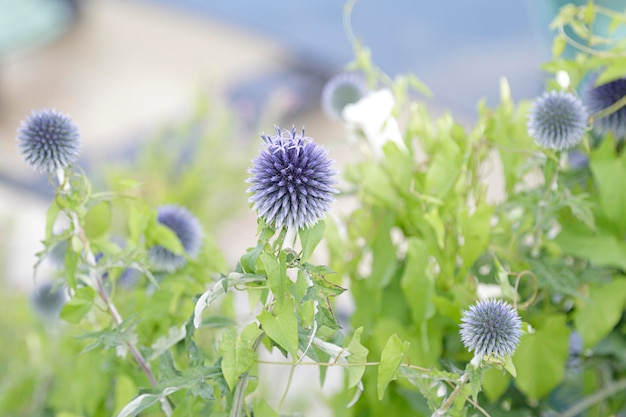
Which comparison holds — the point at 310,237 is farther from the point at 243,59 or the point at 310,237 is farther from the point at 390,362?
the point at 243,59

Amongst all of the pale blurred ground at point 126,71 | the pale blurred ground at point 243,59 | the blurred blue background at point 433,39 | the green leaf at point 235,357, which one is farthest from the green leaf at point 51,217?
the blurred blue background at point 433,39

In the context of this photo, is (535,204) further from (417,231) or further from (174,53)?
(174,53)

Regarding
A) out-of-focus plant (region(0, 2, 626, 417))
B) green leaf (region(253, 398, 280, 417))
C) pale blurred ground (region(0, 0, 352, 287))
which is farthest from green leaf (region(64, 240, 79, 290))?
pale blurred ground (region(0, 0, 352, 287))

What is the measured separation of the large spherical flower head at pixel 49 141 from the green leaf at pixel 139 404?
0.38 feet

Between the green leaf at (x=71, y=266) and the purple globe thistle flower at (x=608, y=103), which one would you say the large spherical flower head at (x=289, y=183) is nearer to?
the green leaf at (x=71, y=266)

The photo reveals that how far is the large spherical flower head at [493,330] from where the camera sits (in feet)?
1.09

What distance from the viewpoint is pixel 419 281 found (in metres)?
0.45

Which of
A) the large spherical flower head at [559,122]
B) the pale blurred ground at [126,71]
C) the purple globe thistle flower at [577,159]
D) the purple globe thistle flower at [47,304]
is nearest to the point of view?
the large spherical flower head at [559,122]

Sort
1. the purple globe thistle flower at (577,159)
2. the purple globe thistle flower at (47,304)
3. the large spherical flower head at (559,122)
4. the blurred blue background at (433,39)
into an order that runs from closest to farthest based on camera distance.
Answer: the large spherical flower head at (559,122)
the purple globe thistle flower at (577,159)
the purple globe thistle flower at (47,304)
the blurred blue background at (433,39)

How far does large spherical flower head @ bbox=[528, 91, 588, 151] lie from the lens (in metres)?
0.42

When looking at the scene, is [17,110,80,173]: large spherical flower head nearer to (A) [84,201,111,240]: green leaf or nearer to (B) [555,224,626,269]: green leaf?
(A) [84,201,111,240]: green leaf

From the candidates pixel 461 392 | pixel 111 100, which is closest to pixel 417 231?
pixel 461 392

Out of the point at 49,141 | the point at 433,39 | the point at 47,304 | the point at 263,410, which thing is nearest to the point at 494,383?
the point at 263,410

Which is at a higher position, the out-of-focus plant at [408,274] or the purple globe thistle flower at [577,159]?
the purple globe thistle flower at [577,159]
